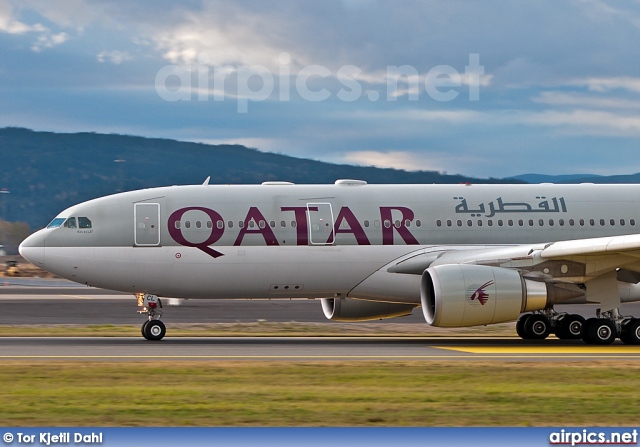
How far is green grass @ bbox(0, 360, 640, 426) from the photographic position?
13492mm

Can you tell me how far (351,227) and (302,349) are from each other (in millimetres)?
4578

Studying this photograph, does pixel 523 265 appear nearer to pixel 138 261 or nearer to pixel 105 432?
pixel 138 261

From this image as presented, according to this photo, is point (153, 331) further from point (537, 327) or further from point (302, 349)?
point (537, 327)

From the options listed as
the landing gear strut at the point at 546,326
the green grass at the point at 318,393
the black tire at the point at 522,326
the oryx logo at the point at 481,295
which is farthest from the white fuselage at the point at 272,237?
the green grass at the point at 318,393

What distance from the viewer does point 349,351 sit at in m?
23.2

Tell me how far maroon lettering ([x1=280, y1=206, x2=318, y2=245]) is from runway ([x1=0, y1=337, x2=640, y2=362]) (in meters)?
2.57

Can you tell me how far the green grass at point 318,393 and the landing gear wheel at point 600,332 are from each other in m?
5.38

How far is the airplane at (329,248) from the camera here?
26172mm

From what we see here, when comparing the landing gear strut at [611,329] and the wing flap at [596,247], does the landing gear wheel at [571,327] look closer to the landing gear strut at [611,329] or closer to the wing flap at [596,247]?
the landing gear strut at [611,329]

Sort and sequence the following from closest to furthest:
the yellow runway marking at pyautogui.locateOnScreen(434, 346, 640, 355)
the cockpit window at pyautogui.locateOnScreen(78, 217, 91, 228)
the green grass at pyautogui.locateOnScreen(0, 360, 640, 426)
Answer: the green grass at pyautogui.locateOnScreen(0, 360, 640, 426) → the yellow runway marking at pyautogui.locateOnScreen(434, 346, 640, 355) → the cockpit window at pyautogui.locateOnScreen(78, 217, 91, 228)

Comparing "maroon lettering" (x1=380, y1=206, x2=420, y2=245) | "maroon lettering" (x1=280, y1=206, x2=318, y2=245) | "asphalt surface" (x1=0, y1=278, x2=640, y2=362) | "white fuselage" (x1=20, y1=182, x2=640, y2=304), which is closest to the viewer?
"asphalt surface" (x1=0, y1=278, x2=640, y2=362)

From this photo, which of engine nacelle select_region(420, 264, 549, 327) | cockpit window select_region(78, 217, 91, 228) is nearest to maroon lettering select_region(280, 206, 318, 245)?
engine nacelle select_region(420, 264, 549, 327)

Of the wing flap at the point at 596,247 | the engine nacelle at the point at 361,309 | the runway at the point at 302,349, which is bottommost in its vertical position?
the runway at the point at 302,349

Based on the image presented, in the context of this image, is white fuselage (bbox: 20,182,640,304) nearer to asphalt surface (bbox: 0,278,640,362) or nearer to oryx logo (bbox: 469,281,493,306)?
asphalt surface (bbox: 0,278,640,362)
